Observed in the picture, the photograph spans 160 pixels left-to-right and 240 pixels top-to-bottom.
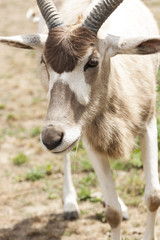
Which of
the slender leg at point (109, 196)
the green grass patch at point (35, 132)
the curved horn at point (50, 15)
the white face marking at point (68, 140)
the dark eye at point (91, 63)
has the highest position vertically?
the curved horn at point (50, 15)

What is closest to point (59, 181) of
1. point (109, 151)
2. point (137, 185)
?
point (137, 185)

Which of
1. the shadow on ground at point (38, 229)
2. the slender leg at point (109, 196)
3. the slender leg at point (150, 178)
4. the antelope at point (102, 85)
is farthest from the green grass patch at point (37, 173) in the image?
the slender leg at point (150, 178)

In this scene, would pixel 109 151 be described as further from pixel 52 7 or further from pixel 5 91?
pixel 5 91

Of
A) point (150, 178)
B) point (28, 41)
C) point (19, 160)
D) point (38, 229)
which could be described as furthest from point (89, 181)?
point (28, 41)

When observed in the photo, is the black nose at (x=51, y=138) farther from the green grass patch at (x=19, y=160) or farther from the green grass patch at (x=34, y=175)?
the green grass patch at (x=19, y=160)

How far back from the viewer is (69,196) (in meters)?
4.70

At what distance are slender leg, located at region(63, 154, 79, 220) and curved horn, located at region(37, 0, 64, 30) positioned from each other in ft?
6.76

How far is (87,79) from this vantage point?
3027mm

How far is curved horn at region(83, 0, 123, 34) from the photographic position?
3049mm

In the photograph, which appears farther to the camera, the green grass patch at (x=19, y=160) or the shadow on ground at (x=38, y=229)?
the green grass patch at (x=19, y=160)

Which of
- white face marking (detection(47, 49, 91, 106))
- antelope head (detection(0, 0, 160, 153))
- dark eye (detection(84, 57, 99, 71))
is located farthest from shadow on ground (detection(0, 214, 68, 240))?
dark eye (detection(84, 57, 99, 71))

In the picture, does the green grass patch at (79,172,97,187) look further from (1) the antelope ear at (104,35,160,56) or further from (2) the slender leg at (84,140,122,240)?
(1) the antelope ear at (104,35,160,56)

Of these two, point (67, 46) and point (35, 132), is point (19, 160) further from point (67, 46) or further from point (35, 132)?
point (67, 46)

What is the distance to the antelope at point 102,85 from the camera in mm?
2916
